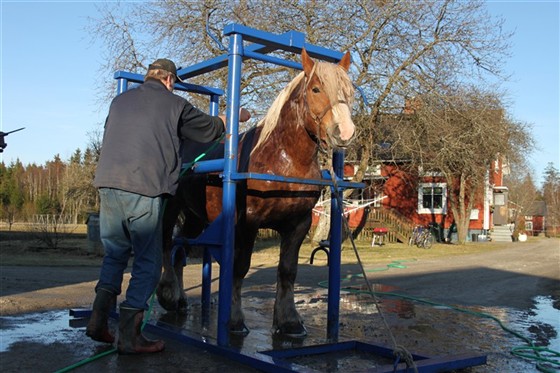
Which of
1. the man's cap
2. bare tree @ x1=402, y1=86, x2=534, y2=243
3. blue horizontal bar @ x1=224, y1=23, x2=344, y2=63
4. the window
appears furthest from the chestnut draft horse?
the window

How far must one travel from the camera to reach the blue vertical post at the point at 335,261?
480cm

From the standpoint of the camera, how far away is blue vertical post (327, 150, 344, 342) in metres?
4.80

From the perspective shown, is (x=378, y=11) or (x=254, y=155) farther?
(x=378, y=11)

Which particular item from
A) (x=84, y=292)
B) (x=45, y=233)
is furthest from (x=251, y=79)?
(x=84, y=292)

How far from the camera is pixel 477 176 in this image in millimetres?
23750

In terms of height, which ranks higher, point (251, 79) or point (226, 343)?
point (251, 79)

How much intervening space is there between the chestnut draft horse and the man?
829 mm

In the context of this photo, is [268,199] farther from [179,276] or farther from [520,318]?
[520,318]

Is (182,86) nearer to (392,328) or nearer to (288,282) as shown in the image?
(288,282)

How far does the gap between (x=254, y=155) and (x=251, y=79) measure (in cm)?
1695

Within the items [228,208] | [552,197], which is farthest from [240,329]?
[552,197]

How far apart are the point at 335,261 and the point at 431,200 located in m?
30.0

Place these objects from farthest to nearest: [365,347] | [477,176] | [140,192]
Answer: [477,176], [365,347], [140,192]

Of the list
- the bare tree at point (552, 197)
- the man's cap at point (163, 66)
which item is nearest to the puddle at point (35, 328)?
the man's cap at point (163, 66)
